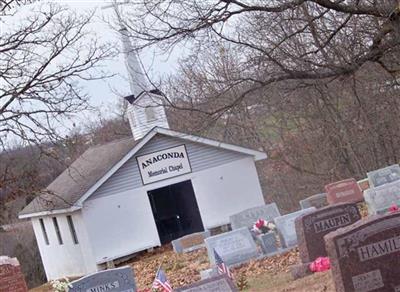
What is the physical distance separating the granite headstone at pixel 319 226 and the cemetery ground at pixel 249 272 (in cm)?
58

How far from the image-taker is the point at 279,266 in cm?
1772

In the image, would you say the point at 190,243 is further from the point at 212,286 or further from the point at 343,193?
the point at 212,286

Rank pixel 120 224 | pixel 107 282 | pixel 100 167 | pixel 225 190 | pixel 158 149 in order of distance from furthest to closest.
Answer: pixel 225 190, pixel 100 167, pixel 158 149, pixel 120 224, pixel 107 282

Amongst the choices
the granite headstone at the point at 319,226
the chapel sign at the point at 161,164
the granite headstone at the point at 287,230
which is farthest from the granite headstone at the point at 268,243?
the chapel sign at the point at 161,164

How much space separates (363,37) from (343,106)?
1397 cm

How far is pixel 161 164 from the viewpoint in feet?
109

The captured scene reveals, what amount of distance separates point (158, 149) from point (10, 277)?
15.8 metres

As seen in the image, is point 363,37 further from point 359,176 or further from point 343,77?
point 359,176

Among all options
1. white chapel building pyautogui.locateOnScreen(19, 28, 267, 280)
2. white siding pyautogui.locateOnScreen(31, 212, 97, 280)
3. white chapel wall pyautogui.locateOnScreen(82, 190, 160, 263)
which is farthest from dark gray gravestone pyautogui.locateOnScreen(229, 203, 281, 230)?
white siding pyautogui.locateOnScreen(31, 212, 97, 280)

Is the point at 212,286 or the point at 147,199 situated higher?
the point at 147,199

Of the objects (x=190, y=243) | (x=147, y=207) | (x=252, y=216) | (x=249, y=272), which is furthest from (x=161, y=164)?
(x=249, y=272)

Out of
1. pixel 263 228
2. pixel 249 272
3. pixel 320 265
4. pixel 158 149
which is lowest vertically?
pixel 249 272

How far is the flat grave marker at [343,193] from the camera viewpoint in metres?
24.2

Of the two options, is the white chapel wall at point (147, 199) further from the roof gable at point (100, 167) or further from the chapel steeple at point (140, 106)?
the chapel steeple at point (140, 106)
